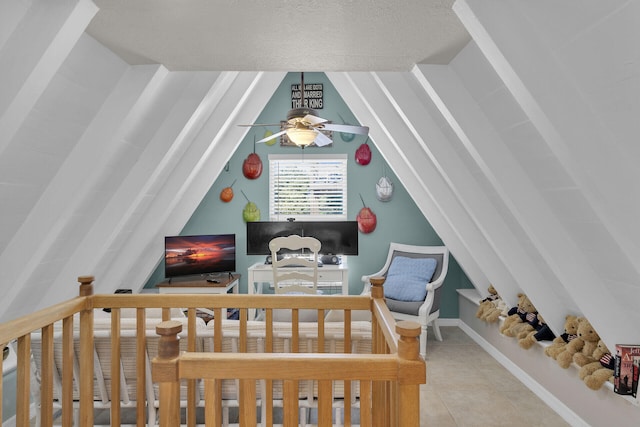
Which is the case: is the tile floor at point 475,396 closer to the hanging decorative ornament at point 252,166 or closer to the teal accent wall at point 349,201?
the teal accent wall at point 349,201

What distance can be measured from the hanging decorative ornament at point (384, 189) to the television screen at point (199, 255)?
5.99 ft

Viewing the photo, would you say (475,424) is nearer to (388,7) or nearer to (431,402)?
(431,402)

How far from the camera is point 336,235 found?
15.4ft

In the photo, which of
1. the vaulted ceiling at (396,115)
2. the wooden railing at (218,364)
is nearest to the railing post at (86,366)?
the wooden railing at (218,364)

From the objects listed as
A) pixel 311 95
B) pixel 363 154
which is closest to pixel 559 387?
pixel 363 154

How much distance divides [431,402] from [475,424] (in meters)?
0.35

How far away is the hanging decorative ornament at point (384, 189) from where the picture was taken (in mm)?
4840

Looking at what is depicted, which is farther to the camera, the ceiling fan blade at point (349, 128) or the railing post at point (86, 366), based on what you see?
the ceiling fan blade at point (349, 128)

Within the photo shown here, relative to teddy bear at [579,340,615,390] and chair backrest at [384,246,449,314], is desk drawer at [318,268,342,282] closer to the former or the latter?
chair backrest at [384,246,449,314]

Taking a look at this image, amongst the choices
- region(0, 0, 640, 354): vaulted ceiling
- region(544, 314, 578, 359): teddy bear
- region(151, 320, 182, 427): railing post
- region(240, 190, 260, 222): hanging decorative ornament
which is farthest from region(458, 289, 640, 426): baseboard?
region(240, 190, 260, 222): hanging decorative ornament

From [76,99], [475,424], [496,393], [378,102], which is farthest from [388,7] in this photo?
[496,393]

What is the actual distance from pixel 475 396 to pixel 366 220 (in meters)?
2.40

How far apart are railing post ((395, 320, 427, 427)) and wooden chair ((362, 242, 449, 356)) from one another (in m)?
2.70

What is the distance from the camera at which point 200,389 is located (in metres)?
2.04
